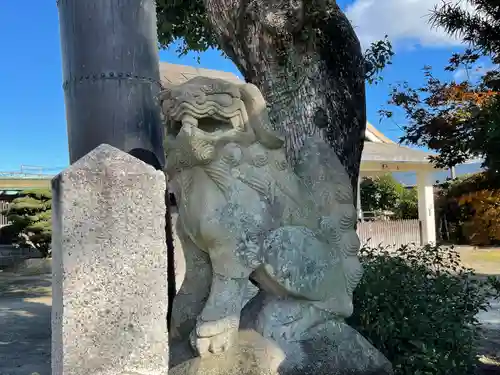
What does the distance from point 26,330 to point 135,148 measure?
509 cm

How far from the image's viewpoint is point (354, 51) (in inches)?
168

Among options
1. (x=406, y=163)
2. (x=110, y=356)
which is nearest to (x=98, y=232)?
(x=110, y=356)

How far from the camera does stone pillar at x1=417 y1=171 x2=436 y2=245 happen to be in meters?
16.8

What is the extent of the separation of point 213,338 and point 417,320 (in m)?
1.65

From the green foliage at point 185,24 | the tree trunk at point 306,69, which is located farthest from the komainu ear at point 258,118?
the green foliage at point 185,24

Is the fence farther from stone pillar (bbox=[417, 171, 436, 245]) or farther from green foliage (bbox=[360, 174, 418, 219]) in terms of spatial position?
green foliage (bbox=[360, 174, 418, 219])

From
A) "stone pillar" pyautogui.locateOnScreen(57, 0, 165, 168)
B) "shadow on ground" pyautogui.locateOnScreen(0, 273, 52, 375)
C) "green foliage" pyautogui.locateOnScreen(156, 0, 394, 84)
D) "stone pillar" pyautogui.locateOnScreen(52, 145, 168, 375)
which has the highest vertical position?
"green foliage" pyautogui.locateOnScreen(156, 0, 394, 84)

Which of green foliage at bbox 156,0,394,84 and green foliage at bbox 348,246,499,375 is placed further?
green foliage at bbox 156,0,394,84

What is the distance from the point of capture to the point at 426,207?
16.8m

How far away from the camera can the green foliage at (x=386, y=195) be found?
63.2ft

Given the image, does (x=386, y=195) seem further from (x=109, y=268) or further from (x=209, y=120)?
(x=109, y=268)

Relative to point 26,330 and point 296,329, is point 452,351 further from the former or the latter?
point 26,330

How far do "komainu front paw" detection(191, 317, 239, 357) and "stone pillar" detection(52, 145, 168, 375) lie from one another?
1.84ft

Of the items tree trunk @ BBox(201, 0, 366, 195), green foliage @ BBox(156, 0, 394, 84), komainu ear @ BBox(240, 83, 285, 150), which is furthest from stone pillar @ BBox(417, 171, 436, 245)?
komainu ear @ BBox(240, 83, 285, 150)
